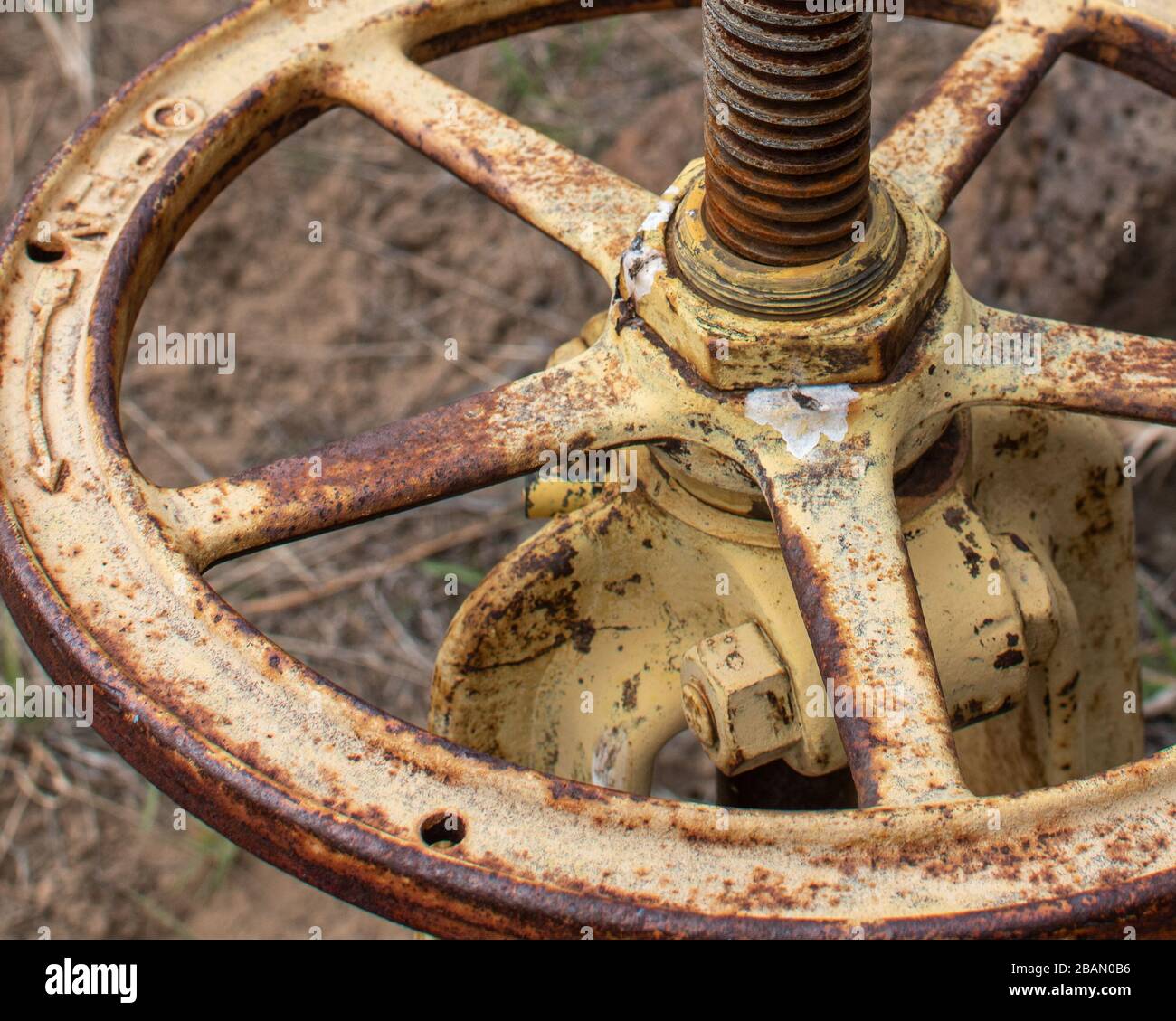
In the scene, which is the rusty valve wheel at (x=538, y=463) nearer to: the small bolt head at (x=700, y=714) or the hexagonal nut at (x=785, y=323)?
the hexagonal nut at (x=785, y=323)

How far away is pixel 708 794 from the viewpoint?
2.26 meters

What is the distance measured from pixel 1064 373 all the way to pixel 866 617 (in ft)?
0.88

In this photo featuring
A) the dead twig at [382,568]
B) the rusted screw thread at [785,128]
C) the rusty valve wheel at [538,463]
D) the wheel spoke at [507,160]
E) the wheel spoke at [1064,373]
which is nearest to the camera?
the rusty valve wheel at [538,463]

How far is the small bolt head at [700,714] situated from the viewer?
1172mm

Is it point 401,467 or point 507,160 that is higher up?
point 507,160

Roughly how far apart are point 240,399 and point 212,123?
1.39 m

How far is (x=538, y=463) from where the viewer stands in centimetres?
112

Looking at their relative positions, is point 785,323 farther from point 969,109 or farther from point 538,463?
point 969,109

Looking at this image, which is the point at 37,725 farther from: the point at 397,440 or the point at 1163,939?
the point at 1163,939

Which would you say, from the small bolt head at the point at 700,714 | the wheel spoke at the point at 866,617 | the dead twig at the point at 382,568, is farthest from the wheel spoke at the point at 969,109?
the dead twig at the point at 382,568

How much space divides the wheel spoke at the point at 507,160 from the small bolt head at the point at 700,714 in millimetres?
326

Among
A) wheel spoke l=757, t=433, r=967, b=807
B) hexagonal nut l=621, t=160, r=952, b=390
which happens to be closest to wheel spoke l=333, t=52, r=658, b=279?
hexagonal nut l=621, t=160, r=952, b=390

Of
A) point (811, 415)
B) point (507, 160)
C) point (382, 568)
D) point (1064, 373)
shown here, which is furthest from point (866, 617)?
point (382, 568)

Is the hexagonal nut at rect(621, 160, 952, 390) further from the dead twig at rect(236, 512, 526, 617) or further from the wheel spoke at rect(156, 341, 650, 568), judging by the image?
the dead twig at rect(236, 512, 526, 617)
